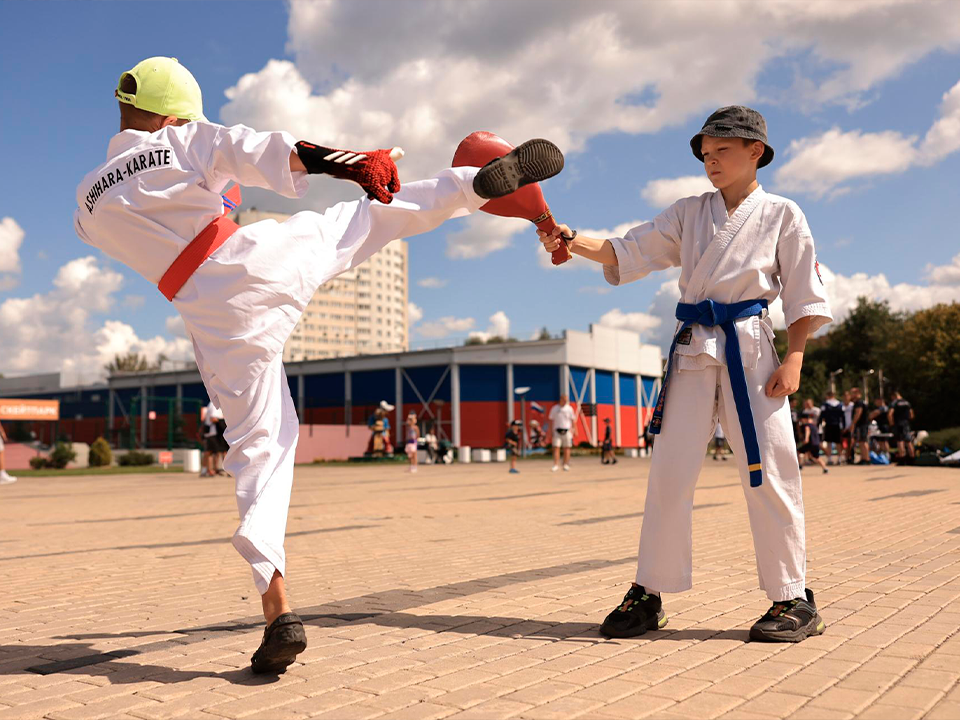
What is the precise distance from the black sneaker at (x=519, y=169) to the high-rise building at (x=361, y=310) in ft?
354

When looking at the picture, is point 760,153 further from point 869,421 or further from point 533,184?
point 869,421

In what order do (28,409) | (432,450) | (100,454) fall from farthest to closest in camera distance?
(28,409) → (432,450) → (100,454)

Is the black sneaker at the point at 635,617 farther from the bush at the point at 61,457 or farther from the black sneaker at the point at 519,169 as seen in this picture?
the bush at the point at 61,457

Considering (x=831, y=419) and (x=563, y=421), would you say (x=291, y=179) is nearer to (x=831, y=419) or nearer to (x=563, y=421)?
(x=563, y=421)

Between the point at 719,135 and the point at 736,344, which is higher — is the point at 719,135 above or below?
above

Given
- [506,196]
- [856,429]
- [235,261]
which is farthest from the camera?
[856,429]

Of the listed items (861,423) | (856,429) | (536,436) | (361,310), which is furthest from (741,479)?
(361,310)

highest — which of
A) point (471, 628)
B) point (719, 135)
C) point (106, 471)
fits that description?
point (719, 135)

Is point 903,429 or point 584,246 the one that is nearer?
point 584,246

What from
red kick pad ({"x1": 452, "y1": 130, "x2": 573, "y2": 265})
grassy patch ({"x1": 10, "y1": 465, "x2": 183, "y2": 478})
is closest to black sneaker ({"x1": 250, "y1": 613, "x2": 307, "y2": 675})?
red kick pad ({"x1": 452, "y1": 130, "x2": 573, "y2": 265})

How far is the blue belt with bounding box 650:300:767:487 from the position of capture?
11.8 ft

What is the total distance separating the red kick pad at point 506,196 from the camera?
385cm

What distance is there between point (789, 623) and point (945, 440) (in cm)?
2114

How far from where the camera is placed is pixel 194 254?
3.07 m
